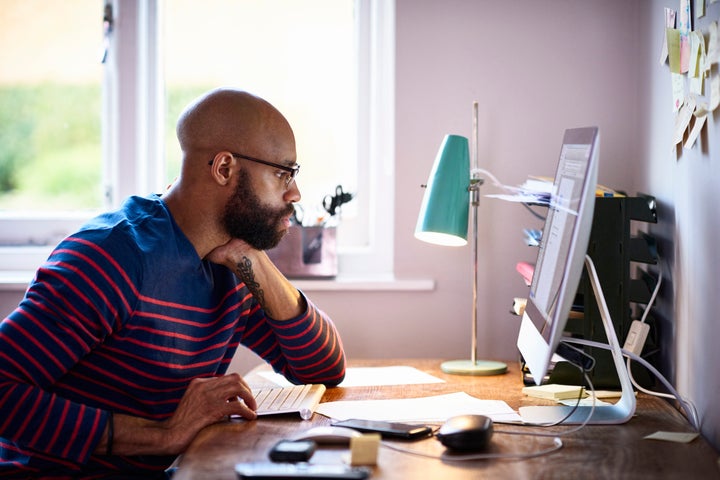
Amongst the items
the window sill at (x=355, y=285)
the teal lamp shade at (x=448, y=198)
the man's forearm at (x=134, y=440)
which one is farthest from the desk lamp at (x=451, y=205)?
the man's forearm at (x=134, y=440)

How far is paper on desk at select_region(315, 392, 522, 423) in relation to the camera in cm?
140

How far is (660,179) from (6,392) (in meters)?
1.37

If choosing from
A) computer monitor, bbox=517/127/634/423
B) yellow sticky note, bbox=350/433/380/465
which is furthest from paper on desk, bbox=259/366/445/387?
yellow sticky note, bbox=350/433/380/465

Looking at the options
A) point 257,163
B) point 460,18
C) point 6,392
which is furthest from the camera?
point 460,18

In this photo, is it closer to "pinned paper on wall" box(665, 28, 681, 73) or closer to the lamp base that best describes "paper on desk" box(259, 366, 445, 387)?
the lamp base

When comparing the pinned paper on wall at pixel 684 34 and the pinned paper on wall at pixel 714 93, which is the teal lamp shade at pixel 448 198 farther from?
the pinned paper on wall at pixel 714 93

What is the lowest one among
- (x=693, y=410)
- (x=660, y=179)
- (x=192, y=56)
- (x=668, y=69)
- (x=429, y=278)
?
(x=693, y=410)

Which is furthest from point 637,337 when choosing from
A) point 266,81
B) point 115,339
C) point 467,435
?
point 266,81

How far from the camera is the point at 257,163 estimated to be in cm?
162

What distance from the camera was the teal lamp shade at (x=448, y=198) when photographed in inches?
75.0

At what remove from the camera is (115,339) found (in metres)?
1.46

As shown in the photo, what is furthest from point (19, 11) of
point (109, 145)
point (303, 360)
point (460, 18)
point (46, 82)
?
point (303, 360)

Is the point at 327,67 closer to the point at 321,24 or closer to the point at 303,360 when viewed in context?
the point at 321,24

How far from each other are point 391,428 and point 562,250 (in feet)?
1.22
